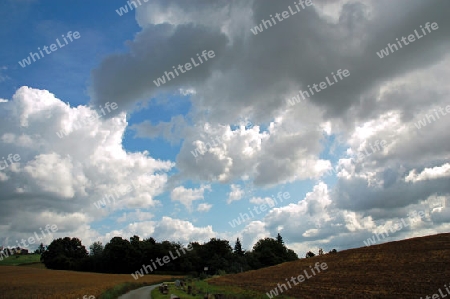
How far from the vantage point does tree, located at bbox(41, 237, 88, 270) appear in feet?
373

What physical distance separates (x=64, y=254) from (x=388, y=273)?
115 meters

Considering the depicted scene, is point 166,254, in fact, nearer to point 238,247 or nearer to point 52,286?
point 238,247

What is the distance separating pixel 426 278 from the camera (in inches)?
1119

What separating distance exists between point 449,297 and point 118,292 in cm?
3152

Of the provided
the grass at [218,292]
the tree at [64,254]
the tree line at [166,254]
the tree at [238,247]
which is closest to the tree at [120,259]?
the tree line at [166,254]

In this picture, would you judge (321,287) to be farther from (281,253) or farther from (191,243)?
(191,243)

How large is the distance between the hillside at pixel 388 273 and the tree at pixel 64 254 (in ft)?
292

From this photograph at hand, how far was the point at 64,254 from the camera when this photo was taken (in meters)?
122

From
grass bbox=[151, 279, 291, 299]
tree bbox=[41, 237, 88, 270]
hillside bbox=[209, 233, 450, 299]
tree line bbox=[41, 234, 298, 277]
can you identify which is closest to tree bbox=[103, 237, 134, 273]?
tree line bbox=[41, 234, 298, 277]

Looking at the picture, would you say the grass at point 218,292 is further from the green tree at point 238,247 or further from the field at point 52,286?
the green tree at point 238,247

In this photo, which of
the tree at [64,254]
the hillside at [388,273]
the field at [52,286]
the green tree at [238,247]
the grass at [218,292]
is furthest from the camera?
the green tree at [238,247]

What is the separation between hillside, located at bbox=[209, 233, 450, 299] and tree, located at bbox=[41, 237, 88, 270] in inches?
3510

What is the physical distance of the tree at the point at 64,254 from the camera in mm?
113562

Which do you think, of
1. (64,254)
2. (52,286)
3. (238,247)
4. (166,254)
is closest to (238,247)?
(238,247)
